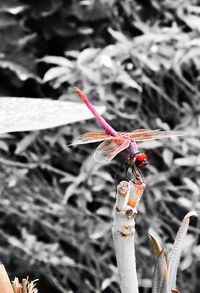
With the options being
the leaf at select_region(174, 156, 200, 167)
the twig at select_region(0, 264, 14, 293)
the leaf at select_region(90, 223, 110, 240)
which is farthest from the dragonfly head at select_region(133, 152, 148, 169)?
the leaf at select_region(90, 223, 110, 240)

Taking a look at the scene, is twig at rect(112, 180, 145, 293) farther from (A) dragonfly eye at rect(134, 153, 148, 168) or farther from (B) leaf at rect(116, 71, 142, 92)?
(B) leaf at rect(116, 71, 142, 92)

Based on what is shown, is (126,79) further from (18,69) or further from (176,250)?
(176,250)

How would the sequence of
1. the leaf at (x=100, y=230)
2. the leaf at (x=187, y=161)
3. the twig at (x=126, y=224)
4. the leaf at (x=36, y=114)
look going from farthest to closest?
the leaf at (x=100, y=230) → the leaf at (x=187, y=161) → the leaf at (x=36, y=114) → the twig at (x=126, y=224)

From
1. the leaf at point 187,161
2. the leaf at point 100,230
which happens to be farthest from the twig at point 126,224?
the leaf at point 100,230

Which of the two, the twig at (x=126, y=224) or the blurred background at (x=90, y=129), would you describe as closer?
the twig at (x=126, y=224)

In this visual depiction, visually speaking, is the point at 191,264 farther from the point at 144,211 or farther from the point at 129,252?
the point at 129,252

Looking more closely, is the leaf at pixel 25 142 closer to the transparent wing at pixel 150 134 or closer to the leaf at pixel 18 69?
the leaf at pixel 18 69
